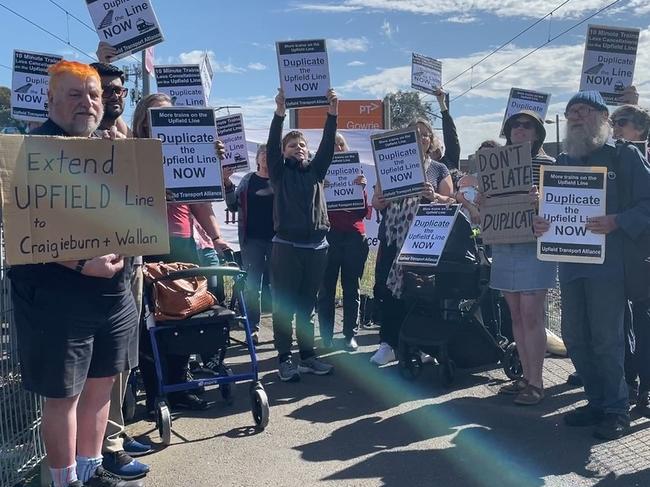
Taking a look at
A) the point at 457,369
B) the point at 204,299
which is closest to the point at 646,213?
the point at 457,369

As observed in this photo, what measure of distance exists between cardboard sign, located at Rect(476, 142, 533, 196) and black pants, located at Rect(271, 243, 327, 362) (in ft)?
5.20

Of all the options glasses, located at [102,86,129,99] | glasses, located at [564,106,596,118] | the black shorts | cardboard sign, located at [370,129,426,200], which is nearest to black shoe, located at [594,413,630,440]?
glasses, located at [564,106,596,118]

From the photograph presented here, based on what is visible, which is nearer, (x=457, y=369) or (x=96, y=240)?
(x=96, y=240)

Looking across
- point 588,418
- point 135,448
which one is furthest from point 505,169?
point 135,448

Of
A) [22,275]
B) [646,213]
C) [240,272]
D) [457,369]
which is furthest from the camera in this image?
[457,369]

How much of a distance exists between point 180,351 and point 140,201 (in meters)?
1.48

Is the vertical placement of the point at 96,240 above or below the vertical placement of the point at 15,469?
above

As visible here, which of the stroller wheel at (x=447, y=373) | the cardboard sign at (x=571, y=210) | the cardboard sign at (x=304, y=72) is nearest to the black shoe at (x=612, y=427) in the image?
the cardboard sign at (x=571, y=210)

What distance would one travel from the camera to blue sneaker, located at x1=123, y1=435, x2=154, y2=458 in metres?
4.17

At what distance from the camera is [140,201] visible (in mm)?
3270

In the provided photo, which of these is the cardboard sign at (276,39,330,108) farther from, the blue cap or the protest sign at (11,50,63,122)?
the protest sign at (11,50,63,122)

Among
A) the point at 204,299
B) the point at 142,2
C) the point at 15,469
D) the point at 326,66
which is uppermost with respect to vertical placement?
the point at 142,2

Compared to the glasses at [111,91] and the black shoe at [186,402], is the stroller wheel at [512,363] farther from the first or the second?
the glasses at [111,91]

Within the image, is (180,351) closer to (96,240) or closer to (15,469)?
(15,469)
